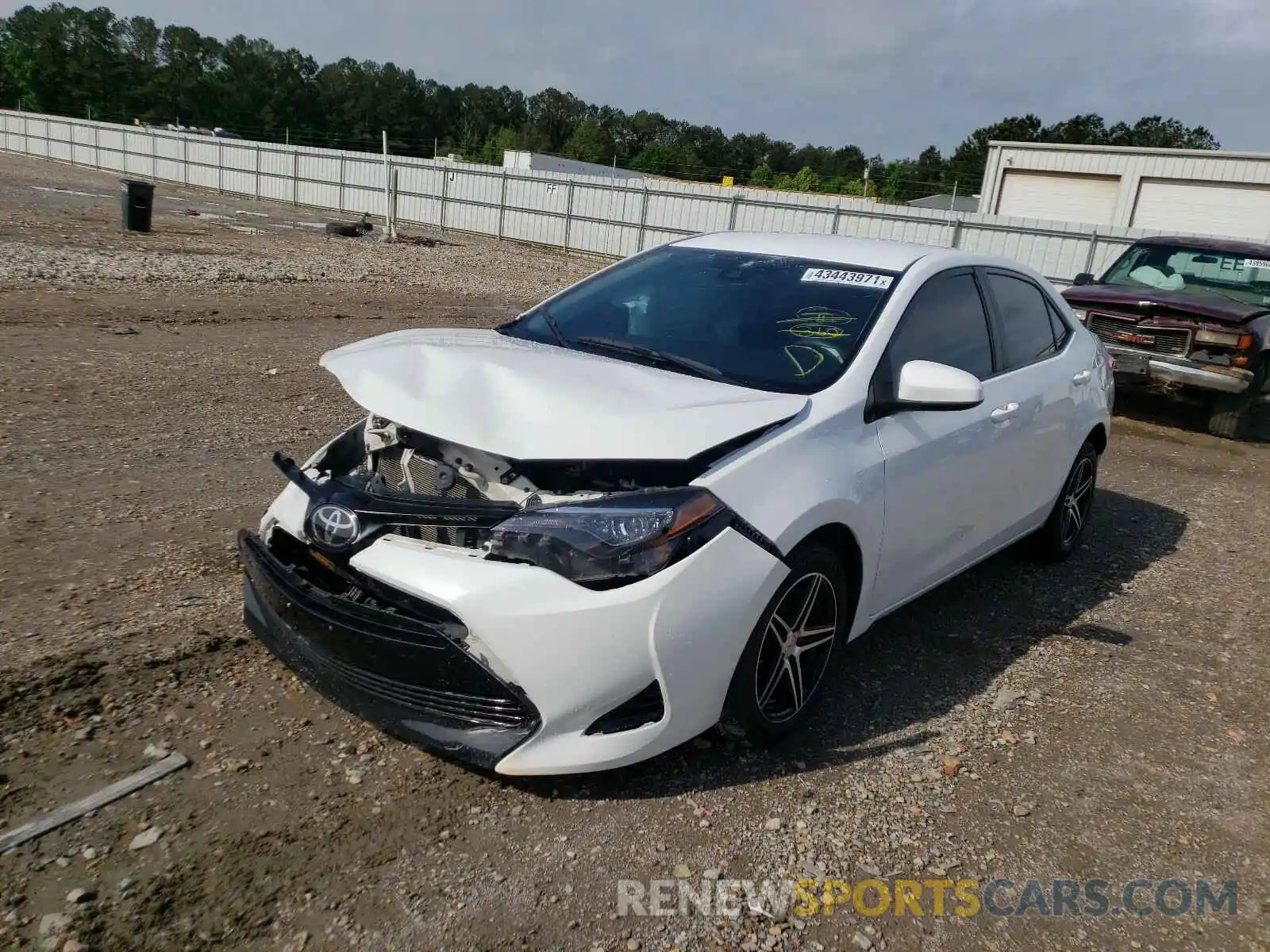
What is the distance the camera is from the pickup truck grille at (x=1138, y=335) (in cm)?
941

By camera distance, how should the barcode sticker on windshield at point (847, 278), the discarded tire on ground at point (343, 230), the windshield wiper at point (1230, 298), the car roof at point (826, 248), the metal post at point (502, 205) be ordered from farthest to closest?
the metal post at point (502, 205), the discarded tire on ground at point (343, 230), the windshield wiper at point (1230, 298), the car roof at point (826, 248), the barcode sticker on windshield at point (847, 278)

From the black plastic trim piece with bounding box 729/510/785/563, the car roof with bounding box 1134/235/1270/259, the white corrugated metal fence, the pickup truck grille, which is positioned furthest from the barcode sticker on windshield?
the white corrugated metal fence

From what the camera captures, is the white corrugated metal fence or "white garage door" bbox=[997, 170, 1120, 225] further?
"white garage door" bbox=[997, 170, 1120, 225]

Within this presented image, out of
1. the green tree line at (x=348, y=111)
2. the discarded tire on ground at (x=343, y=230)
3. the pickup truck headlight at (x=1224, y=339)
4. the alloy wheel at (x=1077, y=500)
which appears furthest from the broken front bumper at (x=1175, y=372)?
the green tree line at (x=348, y=111)

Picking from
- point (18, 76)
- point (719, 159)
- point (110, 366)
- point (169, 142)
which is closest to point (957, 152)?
point (719, 159)

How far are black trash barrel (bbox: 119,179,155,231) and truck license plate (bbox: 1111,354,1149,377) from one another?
17140mm

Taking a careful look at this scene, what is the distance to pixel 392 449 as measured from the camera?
332cm

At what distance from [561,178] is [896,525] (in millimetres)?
24518

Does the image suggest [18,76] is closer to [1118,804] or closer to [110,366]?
[110,366]

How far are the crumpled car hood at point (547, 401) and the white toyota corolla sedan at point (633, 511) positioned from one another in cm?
1

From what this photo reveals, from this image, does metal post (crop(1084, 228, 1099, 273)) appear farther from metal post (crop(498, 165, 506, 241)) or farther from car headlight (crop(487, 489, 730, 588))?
car headlight (crop(487, 489, 730, 588))

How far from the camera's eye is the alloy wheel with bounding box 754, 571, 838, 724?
319 cm

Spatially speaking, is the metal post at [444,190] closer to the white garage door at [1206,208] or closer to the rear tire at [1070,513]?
the white garage door at [1206,208]

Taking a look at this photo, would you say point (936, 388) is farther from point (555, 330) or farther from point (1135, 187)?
point (1135, 187)
